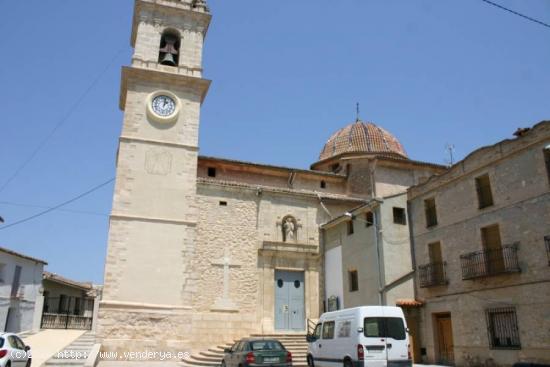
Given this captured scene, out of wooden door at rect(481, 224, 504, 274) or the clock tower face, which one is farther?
the clock tower face

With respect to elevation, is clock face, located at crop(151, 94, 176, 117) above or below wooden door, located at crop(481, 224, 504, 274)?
above

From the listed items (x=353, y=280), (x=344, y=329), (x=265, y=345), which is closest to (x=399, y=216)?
(x=353, y=280)

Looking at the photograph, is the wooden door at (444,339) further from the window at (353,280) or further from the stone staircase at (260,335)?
the stone staircase at (260,335)

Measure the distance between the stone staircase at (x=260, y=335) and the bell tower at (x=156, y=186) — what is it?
1024 millimetres

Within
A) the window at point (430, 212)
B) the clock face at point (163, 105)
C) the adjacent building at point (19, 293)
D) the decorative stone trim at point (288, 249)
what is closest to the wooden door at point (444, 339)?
the window at point (430, 212)

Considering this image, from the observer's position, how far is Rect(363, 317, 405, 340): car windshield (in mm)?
12484

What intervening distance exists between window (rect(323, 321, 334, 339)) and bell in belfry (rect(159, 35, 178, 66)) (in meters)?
14.9

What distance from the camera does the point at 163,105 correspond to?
22141mm

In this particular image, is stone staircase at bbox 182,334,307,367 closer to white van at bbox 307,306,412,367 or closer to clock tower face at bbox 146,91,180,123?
white van at bbox 307,306,412,367

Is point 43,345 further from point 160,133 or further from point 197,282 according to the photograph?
point 160,133

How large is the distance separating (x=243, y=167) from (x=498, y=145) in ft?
43.0

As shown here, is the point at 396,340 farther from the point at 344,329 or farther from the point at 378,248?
the point at 378,248

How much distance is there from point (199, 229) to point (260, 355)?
33.6 ft

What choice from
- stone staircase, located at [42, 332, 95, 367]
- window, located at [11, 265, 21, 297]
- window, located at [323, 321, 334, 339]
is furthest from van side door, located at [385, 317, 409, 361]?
window, located at [11, 265, 21, 297]
